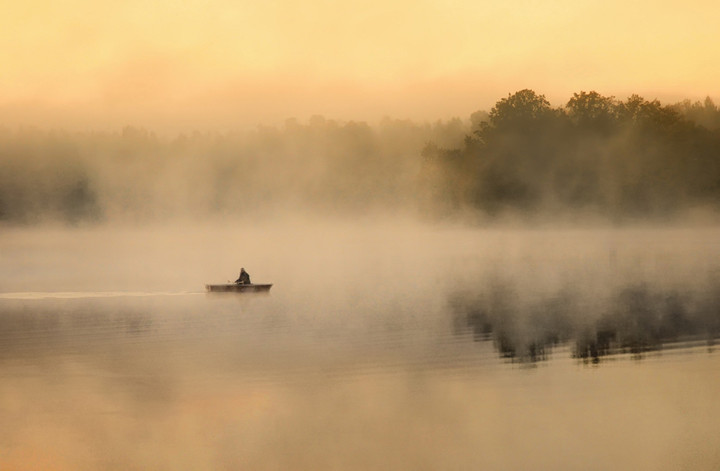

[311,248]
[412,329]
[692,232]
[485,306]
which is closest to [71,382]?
[412,329]

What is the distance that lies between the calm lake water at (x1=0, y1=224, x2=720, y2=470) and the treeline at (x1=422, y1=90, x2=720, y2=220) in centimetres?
9223

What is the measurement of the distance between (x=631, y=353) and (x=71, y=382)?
2148 centimetres

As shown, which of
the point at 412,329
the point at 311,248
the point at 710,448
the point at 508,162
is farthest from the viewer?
the point at 508,162

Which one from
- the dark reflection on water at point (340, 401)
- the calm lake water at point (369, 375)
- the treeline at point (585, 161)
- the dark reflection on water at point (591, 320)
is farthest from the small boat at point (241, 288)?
the treeline at point (585, 161)

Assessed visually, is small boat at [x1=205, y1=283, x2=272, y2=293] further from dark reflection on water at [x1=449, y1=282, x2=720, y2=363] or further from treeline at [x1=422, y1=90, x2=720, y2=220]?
treeline at [x1=422, y1=90, x2=720, y2=220]

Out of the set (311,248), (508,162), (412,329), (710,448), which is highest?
(508,162)

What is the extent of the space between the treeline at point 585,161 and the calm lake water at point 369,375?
92234mm

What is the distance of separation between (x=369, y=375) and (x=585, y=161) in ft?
473

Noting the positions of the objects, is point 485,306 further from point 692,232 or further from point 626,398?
point 692,232

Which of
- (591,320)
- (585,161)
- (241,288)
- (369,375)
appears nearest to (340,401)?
(369,375)

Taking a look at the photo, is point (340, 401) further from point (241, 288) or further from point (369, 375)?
point (241, 288)

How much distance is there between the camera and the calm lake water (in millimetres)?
26844

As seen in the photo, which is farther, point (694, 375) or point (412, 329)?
point (412, 329)

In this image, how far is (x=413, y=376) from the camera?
3619cm
